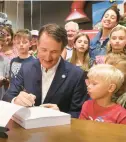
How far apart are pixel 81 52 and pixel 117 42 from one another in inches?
21.1

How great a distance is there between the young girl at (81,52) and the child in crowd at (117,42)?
1.16 feet

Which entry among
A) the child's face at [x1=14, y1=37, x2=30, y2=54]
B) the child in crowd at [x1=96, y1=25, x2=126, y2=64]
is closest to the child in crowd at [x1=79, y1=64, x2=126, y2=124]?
the child in crowd at [x1=96, y1=25, x2=126, y2=64]

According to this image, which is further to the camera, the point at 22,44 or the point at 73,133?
the point at 22,44

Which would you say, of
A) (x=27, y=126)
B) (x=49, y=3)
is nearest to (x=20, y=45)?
(x=27, y=126)

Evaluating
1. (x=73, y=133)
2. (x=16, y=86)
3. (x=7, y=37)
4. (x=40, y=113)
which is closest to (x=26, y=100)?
(x=40, y=113)

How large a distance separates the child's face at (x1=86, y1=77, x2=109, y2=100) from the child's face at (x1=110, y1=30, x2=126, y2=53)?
0.77 m

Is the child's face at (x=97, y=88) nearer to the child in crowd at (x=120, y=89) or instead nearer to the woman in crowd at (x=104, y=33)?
the child in crowd at (x=120, y=89)

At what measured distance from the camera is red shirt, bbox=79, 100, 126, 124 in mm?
1291

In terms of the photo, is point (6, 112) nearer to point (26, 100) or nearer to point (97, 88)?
point (26, 100)

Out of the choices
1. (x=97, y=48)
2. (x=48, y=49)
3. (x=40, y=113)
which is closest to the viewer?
Result: (x=40, y=113)

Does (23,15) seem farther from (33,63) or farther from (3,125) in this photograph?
(3,125)

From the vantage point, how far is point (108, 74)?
1.40 meters

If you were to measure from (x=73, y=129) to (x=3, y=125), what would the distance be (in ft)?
0.67

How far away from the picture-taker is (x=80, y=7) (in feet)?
15.6
